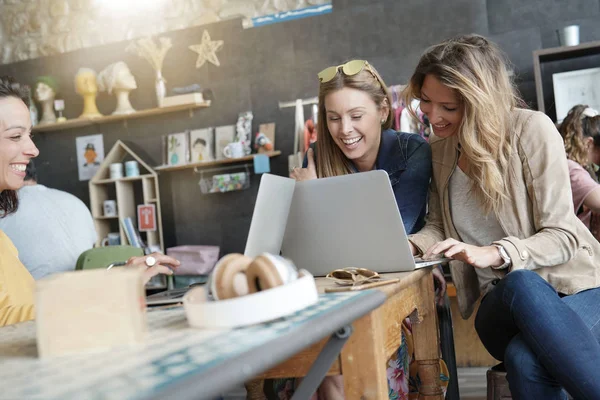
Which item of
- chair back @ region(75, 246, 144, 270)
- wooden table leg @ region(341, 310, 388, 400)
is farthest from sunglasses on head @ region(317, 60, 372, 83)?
wooden table leg @ region(341, 310, 388, 400)

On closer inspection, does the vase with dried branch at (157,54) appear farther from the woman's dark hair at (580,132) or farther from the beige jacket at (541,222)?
the beige jacket at (541,222)

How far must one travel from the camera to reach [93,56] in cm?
520

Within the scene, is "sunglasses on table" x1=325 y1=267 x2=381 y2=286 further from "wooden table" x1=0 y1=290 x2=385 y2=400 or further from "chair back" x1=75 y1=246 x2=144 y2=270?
"chair back" x1=75 y1=246 x2=144 y2=270

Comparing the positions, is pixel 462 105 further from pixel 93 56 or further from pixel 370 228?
pixel 93 56

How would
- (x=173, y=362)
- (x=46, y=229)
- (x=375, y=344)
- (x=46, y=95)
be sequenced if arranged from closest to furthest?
1. (x=173, y=362)
2. (x=375, y=344)
3. (x=46, y=229)
4. (x=46, y=95)

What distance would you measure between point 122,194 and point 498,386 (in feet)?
12.1

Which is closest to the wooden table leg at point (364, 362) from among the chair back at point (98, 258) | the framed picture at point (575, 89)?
the chair back at point (98, 258)

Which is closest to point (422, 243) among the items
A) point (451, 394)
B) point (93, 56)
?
point (451, 394)

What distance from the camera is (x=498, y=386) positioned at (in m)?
1.71

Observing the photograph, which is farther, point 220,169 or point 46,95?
point 46,95

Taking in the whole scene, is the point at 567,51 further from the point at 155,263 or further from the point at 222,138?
the point at 155,263

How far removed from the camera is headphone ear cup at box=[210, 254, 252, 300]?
0.80 metres

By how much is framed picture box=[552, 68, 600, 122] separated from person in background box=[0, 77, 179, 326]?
3.19m

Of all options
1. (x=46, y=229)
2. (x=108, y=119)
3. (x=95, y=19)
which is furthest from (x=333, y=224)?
(x=95, y=19)
